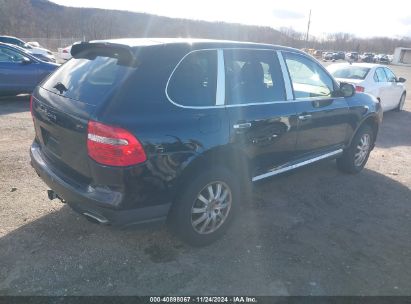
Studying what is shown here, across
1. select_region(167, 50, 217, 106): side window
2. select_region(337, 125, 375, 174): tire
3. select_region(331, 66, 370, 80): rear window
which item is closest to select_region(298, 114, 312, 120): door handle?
select_region(167, 50, 217, 106): side window

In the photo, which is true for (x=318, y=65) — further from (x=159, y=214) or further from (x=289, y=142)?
(x=159, y=214)

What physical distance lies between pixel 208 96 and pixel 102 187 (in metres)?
1.21

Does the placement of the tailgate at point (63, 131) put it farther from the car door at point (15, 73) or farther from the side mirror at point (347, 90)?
the car door at point (15, 73)

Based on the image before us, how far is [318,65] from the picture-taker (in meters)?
4.84

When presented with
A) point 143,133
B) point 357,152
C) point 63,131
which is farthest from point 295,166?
point 63,131

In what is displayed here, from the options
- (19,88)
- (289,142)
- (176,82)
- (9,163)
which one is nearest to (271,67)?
(289,142)

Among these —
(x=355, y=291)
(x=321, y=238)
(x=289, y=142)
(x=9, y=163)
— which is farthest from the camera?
(x=9, y=163)

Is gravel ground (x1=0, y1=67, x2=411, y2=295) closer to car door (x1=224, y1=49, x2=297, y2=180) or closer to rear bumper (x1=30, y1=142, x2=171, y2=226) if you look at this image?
rear bumper (x1=30, y1=142, x2=171, y2=226)

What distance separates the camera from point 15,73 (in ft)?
31.8

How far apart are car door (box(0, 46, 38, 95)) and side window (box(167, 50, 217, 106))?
26.5 feet

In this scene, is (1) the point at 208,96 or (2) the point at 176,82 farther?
(1) the point at 208,96

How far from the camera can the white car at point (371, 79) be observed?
31.3 feet

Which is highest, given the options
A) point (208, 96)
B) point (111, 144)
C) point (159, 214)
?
point (208, 96)

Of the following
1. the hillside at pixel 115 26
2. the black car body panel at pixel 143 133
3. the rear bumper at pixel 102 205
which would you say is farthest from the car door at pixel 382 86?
the hillside at pixel 115 26
